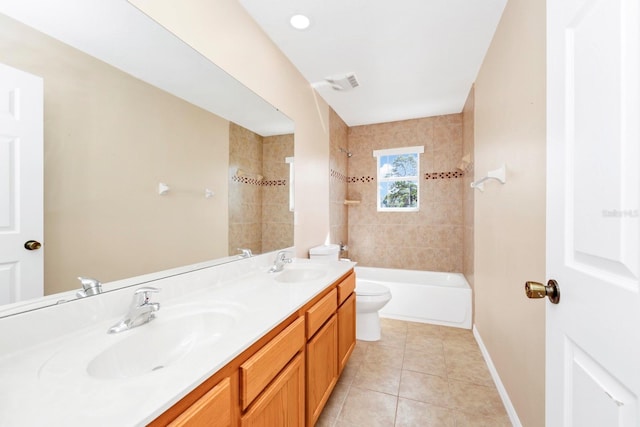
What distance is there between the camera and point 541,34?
1191 millimetres

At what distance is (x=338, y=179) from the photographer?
11.5 feet

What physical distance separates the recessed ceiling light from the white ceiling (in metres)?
0.03

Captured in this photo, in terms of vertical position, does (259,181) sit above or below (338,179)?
below

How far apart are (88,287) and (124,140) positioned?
0.56 m

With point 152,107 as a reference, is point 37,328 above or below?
below

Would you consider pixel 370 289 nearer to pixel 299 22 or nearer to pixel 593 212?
pixel 593 212

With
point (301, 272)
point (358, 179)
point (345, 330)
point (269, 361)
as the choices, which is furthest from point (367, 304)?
point (358, 179)

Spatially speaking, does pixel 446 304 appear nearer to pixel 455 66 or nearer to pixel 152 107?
pixel 455 66

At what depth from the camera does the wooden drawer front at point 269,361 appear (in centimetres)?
79

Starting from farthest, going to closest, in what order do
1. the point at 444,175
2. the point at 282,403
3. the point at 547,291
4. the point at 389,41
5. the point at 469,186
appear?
the point at 444,175 < the point at 469,186 < the point at 389,41 < the point at 282,403 < the point at 547,291

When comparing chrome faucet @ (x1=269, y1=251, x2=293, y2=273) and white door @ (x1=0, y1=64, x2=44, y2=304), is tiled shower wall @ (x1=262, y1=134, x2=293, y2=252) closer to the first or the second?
chrome faucet @ (x1=269, y1=251, x2=293, y2=273)

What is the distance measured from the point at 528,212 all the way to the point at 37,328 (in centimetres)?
200

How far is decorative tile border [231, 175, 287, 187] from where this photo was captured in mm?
1702

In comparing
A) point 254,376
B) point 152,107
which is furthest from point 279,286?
point 152,107
